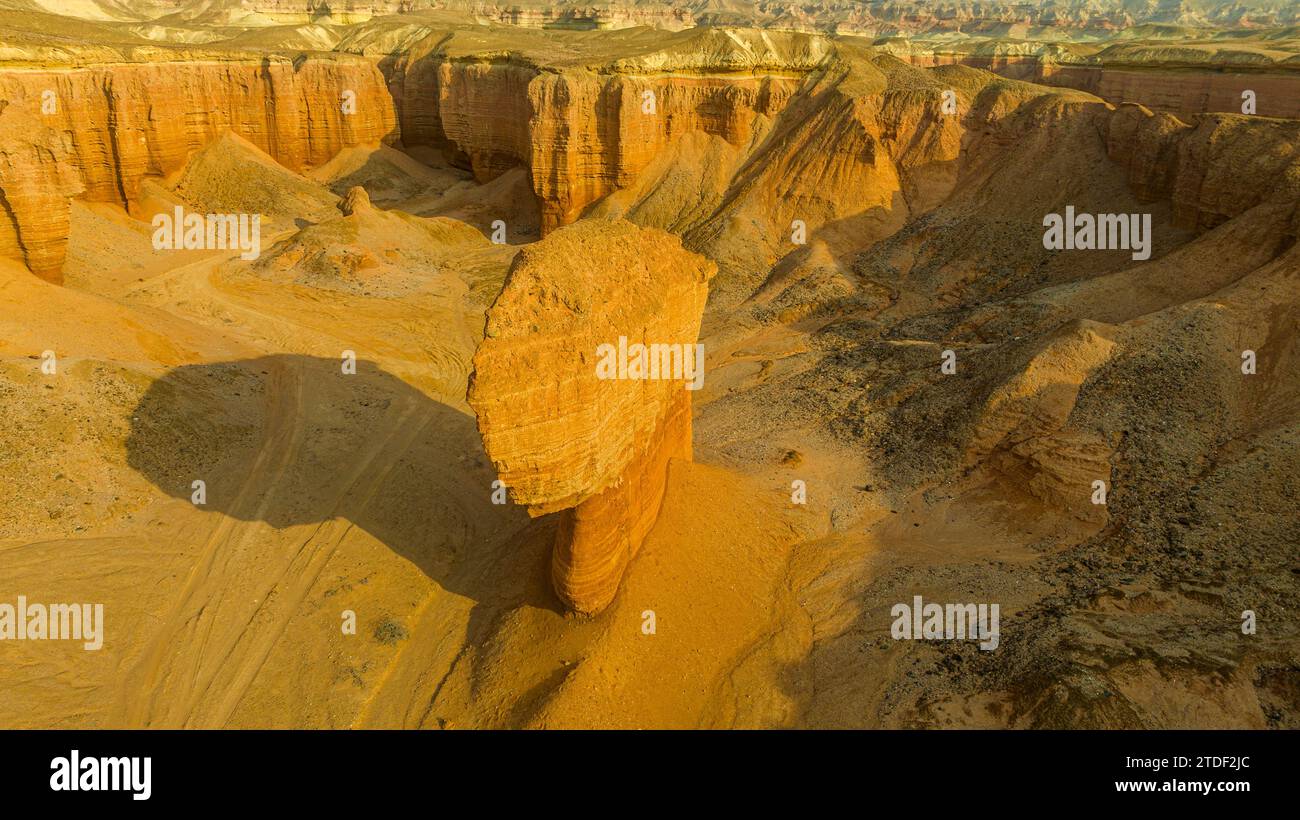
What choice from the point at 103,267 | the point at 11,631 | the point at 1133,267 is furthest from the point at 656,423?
the point at 103,267

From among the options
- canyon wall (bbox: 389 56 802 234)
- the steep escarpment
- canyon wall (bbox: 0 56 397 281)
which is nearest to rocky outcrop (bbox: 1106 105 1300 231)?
the steep escarpment

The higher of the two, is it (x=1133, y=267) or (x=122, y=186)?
(x=122, y=186)

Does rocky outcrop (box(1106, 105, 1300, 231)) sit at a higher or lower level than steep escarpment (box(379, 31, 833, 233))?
lower

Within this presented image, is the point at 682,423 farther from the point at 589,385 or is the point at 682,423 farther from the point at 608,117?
the point at 608,117

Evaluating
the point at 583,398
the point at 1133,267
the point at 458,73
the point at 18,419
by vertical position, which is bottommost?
the point at 18,419

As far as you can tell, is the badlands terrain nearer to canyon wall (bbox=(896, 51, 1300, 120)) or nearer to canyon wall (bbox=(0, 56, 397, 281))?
canyon wall (bbox=(0, 56, 397, 281))

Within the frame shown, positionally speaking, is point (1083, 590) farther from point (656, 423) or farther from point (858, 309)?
point (858, 309)
